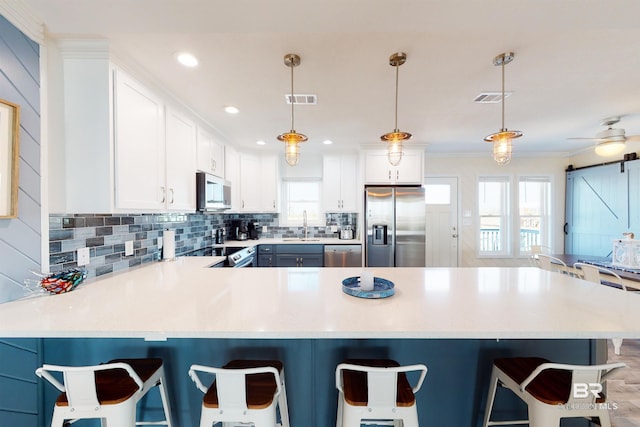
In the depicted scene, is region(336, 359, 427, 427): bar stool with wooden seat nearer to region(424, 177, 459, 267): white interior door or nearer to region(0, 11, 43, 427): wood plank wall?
region(0, 11, 43, 427): wood plank wall

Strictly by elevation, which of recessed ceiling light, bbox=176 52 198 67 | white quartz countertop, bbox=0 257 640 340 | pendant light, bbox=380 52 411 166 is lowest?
white quartz countertop, bbox=0 257 640 340

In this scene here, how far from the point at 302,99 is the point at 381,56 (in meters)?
0.84

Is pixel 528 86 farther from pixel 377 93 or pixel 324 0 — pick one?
pixel 324 0

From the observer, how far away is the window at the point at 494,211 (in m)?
4.61

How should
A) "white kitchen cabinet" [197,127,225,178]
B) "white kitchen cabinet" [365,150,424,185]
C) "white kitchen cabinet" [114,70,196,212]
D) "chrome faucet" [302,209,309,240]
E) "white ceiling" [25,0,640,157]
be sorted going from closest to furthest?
1. "white ceiling" [25,0,640,157]
2. "white kitchen cabinet" [114,70,196,212]
3. "white kitchen cabinet" [197,127,225,178]
4. "white kitchen cabinet" [365,150,424,185]
5. "chrome faucet" [302,209,309,240]

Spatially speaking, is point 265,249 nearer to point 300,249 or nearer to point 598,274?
point 300,249

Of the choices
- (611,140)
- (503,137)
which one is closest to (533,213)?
(611,140)

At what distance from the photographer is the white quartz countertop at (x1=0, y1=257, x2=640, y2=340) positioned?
1.00m

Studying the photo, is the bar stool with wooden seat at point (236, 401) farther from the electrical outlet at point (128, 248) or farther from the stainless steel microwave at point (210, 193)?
the stainless steel microwave at point (210, 193)

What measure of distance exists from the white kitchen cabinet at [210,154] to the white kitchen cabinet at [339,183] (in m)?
1.65

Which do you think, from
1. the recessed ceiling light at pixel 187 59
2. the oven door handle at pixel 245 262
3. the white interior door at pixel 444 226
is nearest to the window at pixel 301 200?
the oven door handle at pixel 245 262

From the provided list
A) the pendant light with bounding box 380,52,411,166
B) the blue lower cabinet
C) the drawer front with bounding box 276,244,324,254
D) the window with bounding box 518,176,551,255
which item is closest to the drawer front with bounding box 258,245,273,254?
the blue lower cabinet

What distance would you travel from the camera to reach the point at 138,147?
1.76 m

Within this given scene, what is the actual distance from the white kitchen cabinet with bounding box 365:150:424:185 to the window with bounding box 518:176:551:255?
2.27m
